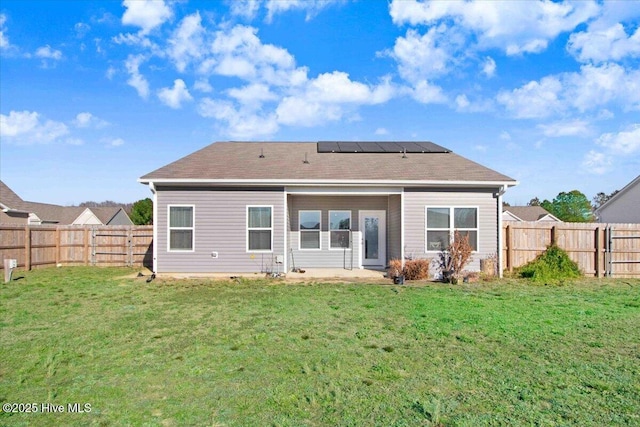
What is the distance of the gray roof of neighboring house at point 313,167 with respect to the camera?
11.3m

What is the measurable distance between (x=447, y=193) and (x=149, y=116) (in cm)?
1328

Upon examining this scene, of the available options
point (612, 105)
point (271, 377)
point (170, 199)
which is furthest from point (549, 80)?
point (271, 377)

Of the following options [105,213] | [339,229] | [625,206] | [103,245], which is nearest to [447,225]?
[339,229]

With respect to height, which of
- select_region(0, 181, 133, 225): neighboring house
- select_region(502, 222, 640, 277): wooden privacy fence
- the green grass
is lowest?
the green grass

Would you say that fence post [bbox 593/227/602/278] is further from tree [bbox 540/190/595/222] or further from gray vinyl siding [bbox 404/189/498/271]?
tree [bbox 540/190/595/222]

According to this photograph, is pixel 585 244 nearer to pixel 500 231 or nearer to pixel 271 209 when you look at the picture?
pixel 500 231

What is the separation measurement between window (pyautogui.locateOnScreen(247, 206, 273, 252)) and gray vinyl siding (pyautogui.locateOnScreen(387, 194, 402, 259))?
4.10 m

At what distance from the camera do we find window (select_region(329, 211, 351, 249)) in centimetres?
1325

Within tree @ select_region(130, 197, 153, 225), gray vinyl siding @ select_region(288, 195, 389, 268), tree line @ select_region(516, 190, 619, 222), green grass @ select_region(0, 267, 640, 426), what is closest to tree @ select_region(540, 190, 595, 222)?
tree line @ select_region(516, 190, 619, 222)

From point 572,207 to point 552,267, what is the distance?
3539 centimetres

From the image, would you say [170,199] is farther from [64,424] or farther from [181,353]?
[64,424]

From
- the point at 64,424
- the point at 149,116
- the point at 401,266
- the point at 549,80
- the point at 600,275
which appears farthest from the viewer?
the point at 149,116

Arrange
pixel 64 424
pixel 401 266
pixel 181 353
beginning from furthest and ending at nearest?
pixel 401 266, pixel 181 353, pixel 64 424

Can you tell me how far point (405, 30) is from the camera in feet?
45.3
